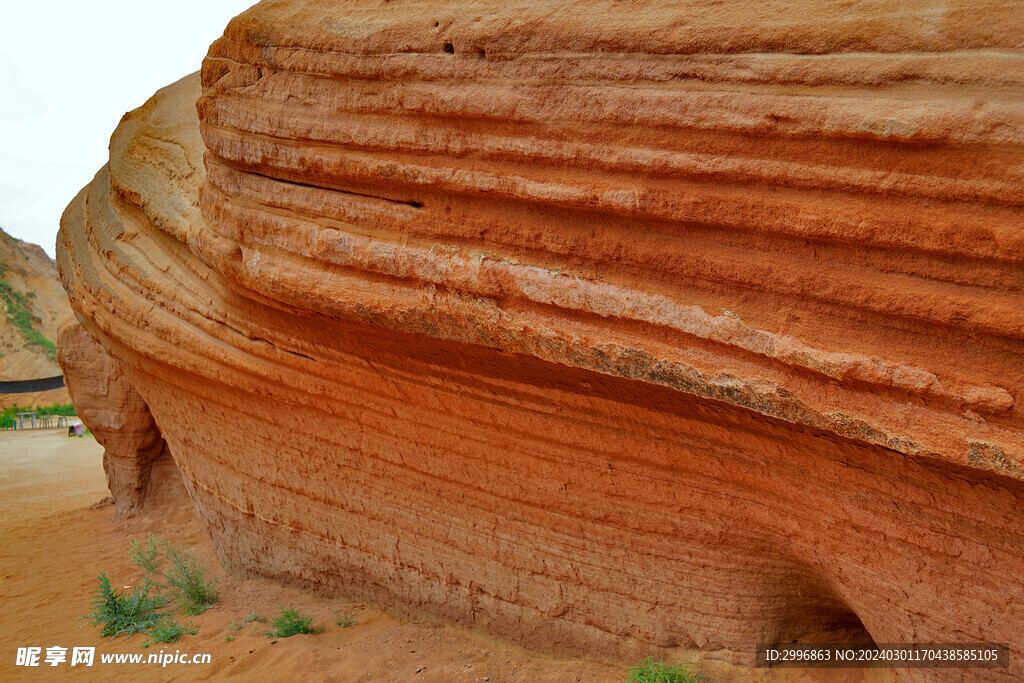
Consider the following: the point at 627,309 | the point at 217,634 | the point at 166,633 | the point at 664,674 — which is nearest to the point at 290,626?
the point at 217,634

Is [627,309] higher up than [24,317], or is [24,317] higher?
[24,317]

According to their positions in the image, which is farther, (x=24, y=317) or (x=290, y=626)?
(x=24, y=317)

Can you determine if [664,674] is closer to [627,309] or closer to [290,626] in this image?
[627,309]

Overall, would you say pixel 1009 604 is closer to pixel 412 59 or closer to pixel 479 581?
pixel 479 581

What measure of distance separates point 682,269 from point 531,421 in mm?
1027

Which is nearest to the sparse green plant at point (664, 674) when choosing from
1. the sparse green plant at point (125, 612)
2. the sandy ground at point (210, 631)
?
A: the sandy ground at point (210, 631)

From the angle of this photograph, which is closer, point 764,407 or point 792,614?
point 764,407

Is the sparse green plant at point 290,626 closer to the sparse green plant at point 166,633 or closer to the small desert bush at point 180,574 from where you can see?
the sparse green plant at point 166,633

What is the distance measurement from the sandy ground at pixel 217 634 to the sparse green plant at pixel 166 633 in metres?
0.06

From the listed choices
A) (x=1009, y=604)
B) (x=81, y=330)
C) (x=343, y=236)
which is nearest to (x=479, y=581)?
(x=343, y=236)

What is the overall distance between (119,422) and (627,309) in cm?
524

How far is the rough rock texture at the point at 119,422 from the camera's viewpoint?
6207mm

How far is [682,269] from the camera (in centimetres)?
256

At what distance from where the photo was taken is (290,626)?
12.6 feet
